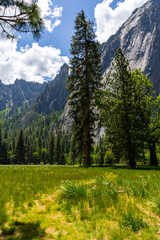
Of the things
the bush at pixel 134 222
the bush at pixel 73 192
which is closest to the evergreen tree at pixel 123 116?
the bush at pixel 73 192

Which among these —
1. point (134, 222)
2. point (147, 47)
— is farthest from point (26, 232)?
point (147, 47)

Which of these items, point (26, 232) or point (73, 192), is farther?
point (73, 192)

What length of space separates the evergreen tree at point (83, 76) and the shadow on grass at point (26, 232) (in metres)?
16.9

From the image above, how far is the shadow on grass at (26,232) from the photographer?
3.32 meters

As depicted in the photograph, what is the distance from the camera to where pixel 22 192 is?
6.24m

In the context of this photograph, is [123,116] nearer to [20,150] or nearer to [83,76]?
[83,76]

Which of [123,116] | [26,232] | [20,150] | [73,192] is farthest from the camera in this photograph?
[20,150]

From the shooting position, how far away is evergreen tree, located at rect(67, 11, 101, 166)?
2106cm

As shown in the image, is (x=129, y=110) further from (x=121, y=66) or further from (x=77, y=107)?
(x=77, y=107)

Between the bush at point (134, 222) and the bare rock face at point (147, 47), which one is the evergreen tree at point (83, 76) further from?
the bare rock face at point (147, 47)

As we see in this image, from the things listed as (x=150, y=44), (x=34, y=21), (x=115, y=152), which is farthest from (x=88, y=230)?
(x=150, y=44)

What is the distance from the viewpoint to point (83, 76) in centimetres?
2166

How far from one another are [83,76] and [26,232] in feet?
65.4

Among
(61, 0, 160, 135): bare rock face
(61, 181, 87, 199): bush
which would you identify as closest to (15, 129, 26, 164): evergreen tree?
(61, 181, 87, 199): bush
